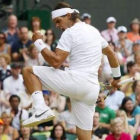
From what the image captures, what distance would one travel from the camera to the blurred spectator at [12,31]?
1805 centimetres

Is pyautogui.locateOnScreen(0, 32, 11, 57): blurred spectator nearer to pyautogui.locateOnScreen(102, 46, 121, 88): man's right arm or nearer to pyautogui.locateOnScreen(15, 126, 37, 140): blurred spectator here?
pyautogui.locateOnScreen(15, 126, 37, 140): blurred spectator

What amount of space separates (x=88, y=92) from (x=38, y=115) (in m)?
0.80

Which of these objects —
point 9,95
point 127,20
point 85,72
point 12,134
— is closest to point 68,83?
point 85,72

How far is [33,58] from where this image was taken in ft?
56.9

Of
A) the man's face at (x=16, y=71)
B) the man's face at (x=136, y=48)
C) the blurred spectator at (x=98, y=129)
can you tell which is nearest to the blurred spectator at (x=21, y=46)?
the man's face at (x=16, y=71)

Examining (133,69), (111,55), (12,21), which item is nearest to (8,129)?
(133,69)

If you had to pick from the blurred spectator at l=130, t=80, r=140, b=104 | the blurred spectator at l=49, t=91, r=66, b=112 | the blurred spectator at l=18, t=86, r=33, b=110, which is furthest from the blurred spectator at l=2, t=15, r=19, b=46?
the blurred spectator at l=130, t=80, r=140, b=104

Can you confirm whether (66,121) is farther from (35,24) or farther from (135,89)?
(35,24)

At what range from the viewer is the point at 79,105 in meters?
10.8

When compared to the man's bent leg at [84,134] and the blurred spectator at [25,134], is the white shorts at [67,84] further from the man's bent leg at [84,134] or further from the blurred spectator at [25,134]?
the blurred spectator at [25,134]

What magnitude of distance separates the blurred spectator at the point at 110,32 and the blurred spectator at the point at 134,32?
46 cm

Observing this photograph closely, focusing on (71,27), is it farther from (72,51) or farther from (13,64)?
(13,64)

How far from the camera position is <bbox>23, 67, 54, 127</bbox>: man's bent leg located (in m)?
10.4

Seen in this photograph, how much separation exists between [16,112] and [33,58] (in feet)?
6.76
